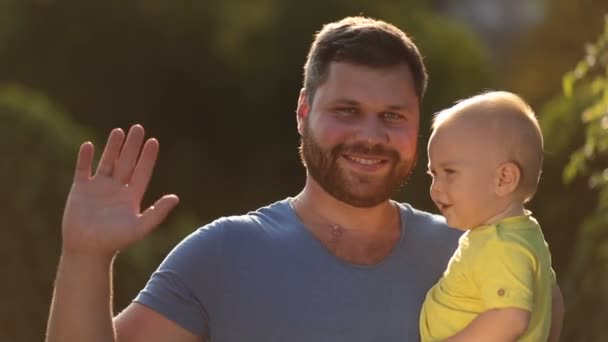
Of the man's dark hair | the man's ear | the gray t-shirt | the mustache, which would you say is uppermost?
the man's dark hair

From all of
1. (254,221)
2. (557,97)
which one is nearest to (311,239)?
(254,221)

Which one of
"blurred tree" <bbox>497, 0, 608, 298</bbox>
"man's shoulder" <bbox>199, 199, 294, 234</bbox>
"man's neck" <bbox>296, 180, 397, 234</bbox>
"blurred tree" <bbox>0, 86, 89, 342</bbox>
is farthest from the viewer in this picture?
"blurred tree" <bbox>0, 86, 89, 342</bbox>

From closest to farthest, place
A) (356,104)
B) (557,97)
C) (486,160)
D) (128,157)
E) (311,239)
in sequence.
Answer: (486,160)
(128,157)
(311,239)
(356,104)
(557,97)

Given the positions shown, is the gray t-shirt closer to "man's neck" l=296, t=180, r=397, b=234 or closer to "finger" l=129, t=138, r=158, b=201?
"man's neck" l=296, t=180, r=397, b=234

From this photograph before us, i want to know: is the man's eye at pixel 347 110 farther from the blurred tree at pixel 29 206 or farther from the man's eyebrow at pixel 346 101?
the blurred tree at pixel 29 206

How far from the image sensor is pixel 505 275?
4844 mm

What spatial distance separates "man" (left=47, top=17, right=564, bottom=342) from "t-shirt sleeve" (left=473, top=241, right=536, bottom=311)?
62cm

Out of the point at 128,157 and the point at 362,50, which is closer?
the point at 128,157

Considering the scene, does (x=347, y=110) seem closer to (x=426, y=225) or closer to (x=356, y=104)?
(x=356, y=104)

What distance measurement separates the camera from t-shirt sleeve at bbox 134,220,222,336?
5.36 meters

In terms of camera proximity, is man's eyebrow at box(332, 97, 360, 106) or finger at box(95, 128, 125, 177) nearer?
finger at box(95, 128, 125, 177)

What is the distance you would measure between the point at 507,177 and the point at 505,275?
33 cm

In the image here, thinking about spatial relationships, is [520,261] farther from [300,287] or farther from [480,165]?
[300,287]

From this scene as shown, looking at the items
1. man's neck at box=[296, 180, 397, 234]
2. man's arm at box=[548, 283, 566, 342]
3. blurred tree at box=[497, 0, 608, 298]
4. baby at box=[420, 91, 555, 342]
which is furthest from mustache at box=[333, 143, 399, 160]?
blurred tree at box=[497, 0, 608, 298]
